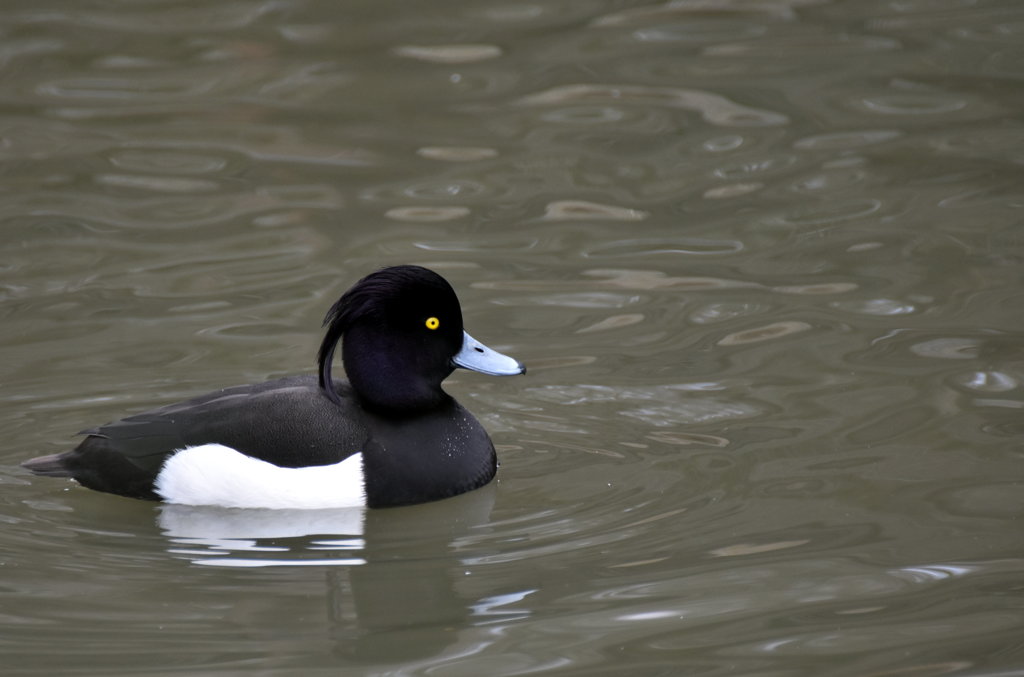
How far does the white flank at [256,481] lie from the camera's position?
6.26 meters

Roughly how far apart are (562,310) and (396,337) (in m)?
2.15

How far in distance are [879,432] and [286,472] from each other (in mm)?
2586

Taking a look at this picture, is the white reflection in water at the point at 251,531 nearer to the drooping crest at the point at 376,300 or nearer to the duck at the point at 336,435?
the duck at the point at 336,435

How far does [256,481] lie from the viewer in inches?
247

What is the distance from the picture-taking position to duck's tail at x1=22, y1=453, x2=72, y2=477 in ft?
21.0

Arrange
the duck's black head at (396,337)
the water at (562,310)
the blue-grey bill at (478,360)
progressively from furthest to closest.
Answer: the blue-grey bill at (478,360)
the duck's black head at (396,337)
the water at (562,310)

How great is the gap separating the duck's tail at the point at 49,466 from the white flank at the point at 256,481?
0.42 meters

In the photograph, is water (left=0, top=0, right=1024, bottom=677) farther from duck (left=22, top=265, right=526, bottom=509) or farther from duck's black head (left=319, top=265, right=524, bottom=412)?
duck's black head (left=319, top=265, right=524, bottom=412)

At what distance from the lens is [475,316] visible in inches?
330

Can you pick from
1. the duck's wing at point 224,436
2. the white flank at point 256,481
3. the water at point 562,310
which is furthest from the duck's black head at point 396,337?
the water at point 562,310

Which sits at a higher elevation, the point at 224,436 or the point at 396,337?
the point at 396,337

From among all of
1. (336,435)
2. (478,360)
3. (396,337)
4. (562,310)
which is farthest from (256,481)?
(562,310)

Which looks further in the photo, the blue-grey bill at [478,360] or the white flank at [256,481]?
the blue-grey bill at [478,360]

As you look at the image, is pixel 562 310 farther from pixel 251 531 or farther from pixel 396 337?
pixel 251 531
